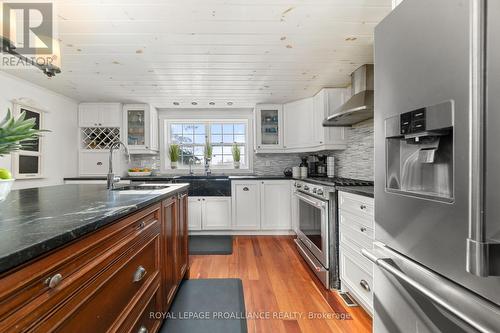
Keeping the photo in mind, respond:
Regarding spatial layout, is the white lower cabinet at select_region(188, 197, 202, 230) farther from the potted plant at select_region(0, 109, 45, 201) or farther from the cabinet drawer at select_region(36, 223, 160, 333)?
the potted plant at select_region(0, 109, 45, 201)

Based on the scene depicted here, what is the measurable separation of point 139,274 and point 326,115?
9.27 feet

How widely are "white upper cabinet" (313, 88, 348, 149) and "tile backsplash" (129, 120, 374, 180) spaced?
13cm

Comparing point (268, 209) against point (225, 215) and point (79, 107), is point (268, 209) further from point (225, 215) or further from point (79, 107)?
point (79, 107)

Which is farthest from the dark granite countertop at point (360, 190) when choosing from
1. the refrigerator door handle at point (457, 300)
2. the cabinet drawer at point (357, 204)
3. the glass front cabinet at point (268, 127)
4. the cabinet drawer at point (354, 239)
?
the glass front cabinet at point (268, 127)

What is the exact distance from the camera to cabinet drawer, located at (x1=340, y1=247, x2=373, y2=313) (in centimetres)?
155

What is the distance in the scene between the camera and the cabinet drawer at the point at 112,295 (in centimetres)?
62

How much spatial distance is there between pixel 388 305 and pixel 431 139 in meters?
0.68

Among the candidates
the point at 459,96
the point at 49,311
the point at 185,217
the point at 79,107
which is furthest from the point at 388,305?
the point at 79,107

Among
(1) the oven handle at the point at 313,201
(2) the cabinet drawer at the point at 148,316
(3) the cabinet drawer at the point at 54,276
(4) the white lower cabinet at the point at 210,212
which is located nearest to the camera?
(3) the cabinet drawer at the point at 54,276

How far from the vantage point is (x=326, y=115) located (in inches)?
121

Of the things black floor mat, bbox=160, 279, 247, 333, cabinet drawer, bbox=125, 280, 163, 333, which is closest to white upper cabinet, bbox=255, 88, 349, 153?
black floor mat, bbox=160, 279, 247, 333

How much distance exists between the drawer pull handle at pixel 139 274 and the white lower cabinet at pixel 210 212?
2348mm

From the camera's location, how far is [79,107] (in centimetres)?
367

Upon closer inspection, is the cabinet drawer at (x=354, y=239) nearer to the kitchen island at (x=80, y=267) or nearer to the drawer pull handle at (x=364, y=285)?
the drawer pull handle at (x=364, y=285)
